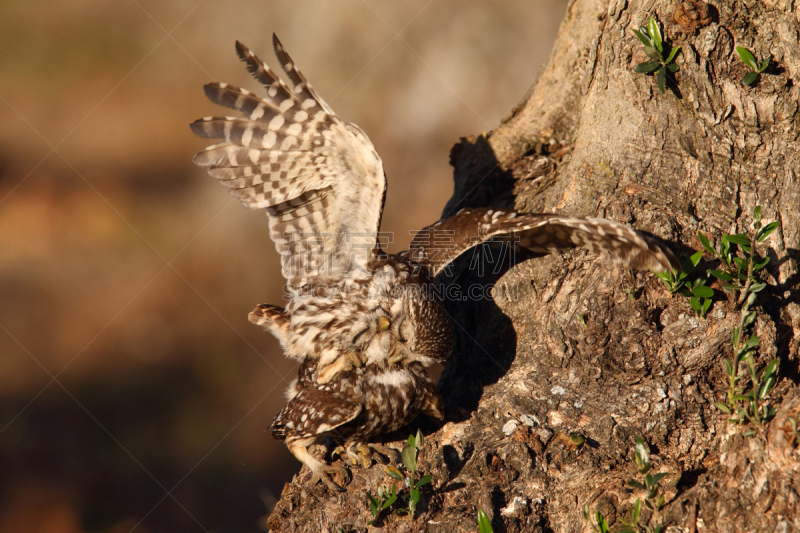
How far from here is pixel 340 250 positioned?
3037 millimetres

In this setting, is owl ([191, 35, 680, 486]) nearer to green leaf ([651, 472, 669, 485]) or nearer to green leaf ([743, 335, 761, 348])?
green leaf ([743, 335, 761, 348])

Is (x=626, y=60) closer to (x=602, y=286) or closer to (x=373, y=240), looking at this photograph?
(x=602, y=286)

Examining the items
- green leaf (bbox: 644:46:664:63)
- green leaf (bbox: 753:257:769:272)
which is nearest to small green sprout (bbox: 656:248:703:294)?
green leaf (bbox: 753:257:769:272)

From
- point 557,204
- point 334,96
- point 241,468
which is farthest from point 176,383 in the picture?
point 557,204

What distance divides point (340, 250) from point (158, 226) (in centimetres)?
503

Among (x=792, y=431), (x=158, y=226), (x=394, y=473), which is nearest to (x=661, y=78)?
(x=792, y=431)

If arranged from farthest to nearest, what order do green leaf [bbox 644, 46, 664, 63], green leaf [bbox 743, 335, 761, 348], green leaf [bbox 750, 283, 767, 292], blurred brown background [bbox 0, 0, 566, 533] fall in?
blurred brown background [bbox 0, 0, 566, 533]
green leaf [bbox 644, 46, 664, 63]
green leaf [bbox 750, 283, 767, 292]
green leaf [bbox 743, 335, 761, 348]

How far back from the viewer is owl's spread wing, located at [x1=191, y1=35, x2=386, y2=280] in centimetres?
265

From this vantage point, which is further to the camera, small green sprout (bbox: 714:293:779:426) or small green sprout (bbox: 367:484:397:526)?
small green sprout (bbox: 367:484:397:526)

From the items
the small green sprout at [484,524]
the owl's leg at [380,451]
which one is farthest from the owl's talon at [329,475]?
the small green sprout at [484,524]

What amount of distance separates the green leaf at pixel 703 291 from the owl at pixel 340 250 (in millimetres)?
178

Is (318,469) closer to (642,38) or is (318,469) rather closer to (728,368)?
(728,368)

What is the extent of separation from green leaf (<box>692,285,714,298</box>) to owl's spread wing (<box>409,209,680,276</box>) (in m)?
0.14

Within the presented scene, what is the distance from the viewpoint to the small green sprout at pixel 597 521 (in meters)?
2.05
